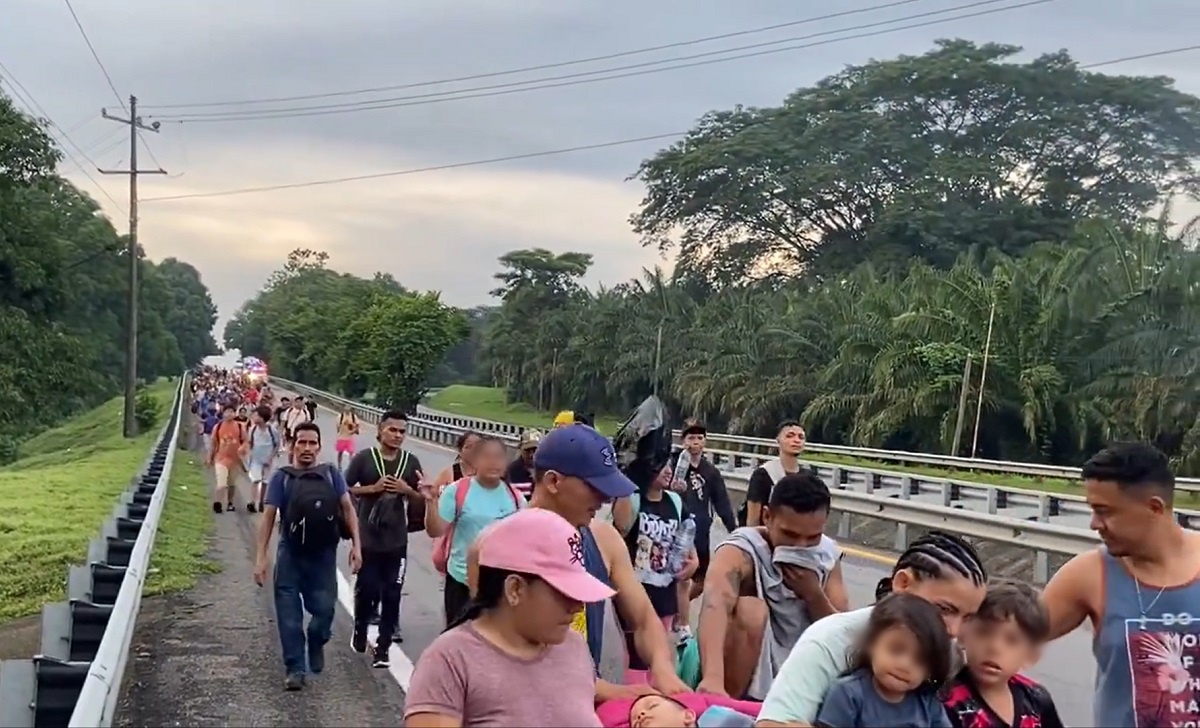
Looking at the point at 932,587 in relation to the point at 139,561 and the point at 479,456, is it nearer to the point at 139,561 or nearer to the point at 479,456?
the point at 479,456

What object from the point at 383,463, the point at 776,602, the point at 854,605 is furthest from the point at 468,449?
the point at 854,605

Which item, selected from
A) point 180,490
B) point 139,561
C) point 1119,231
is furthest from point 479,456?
point 1119,231

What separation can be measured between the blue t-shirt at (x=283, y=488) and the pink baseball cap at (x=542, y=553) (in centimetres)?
568

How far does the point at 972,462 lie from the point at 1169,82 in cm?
3694

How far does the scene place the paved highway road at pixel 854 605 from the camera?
8086mm

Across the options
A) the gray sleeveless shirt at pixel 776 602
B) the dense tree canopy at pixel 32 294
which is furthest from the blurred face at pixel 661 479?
the dense tree canopy at pixel 32 294

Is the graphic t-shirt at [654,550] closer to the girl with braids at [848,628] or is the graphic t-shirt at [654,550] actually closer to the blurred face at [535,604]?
the girl with braids at [848,628]

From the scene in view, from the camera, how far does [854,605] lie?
1164cm

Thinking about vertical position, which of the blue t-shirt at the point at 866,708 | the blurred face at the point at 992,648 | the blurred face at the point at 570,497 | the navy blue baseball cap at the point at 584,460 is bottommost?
the blue t-shirt at the point at 866,708

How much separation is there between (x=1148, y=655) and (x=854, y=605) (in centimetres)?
790

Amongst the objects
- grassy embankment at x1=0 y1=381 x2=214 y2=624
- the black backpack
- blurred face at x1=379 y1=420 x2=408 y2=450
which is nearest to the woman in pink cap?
the black backpack

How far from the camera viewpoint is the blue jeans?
860cm

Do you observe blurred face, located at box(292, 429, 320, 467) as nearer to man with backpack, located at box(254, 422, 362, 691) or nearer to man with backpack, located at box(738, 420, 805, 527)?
man with backpack, located at box(254, 422, 362, 691)

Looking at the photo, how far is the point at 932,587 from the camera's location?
366 cm
